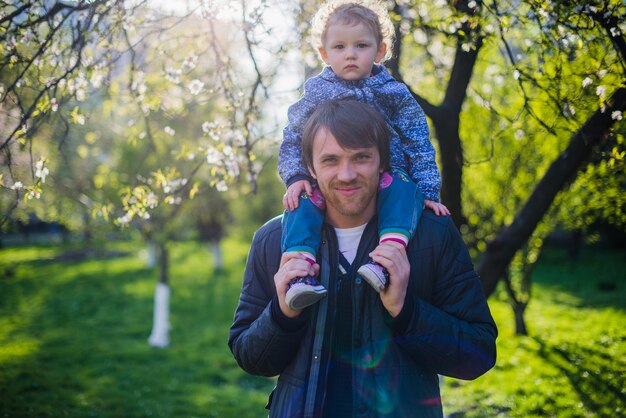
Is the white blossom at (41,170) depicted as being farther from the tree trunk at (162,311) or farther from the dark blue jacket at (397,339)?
the tree trunk at (162,311)

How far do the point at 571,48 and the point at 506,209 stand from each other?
21.2ft

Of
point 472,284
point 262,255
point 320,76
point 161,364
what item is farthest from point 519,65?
point 161,364

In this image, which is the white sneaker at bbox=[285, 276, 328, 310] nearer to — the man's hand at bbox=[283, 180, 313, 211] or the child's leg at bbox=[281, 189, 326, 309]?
the child's leg at bbox=[281, 189, 326, 309]

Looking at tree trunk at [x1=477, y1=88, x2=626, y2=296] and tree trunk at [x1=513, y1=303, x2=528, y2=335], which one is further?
tree trunk at [x1=513, y1=303, x2=528, y2=335]

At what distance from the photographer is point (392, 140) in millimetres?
2770

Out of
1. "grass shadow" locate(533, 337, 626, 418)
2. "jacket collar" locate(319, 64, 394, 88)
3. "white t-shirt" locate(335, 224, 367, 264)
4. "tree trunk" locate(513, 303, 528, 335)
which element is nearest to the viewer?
"white t-shirt" locate(335, 224, 367, 264)

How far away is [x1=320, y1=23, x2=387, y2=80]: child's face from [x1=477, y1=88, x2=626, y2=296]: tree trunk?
207cm

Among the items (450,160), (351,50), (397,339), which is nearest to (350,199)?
(397,339)

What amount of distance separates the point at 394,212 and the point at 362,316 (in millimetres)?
492

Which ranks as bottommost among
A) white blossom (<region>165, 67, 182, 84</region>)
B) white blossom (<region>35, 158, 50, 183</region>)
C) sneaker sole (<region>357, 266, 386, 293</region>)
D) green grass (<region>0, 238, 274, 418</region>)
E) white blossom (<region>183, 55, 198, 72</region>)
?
green grass (<region>0, 238, 274, 418</region>)

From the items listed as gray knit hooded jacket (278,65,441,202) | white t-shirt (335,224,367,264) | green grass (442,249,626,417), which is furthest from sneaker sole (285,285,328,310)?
green grass (442,249,626,417)

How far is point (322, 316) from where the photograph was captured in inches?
91.7

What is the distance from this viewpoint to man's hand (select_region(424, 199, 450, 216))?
8.33 ft

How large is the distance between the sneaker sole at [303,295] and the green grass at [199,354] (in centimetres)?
575
